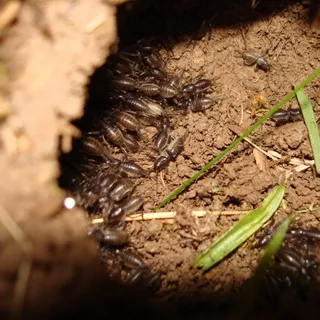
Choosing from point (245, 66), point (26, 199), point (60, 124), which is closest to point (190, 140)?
point (245, 66)

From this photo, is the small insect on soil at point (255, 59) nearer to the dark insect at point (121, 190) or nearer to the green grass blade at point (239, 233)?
the green grass blade at point (239, 233)

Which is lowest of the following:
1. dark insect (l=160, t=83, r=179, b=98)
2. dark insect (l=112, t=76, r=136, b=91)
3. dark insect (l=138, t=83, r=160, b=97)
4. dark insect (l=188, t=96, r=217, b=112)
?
dark insect (l=188, t=96, r=217, b=112)

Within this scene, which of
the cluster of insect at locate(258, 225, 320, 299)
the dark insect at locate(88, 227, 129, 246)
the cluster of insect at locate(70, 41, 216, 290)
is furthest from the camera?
the cluster of insect at locate(70, 41, 216, 290)

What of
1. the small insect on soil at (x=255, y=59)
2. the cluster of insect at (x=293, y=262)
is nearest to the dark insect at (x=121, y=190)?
the cluster of insect at (x=293, y=262)

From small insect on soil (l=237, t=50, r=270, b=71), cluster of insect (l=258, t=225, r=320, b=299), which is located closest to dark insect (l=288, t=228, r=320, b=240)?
cluster of insect (l=258, t=225, r=320, b=299)

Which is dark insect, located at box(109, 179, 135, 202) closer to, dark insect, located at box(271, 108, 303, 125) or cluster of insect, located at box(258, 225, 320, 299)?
cluster of insect, located at box(258, 225, 320, 299)

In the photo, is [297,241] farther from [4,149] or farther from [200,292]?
[4,149]
